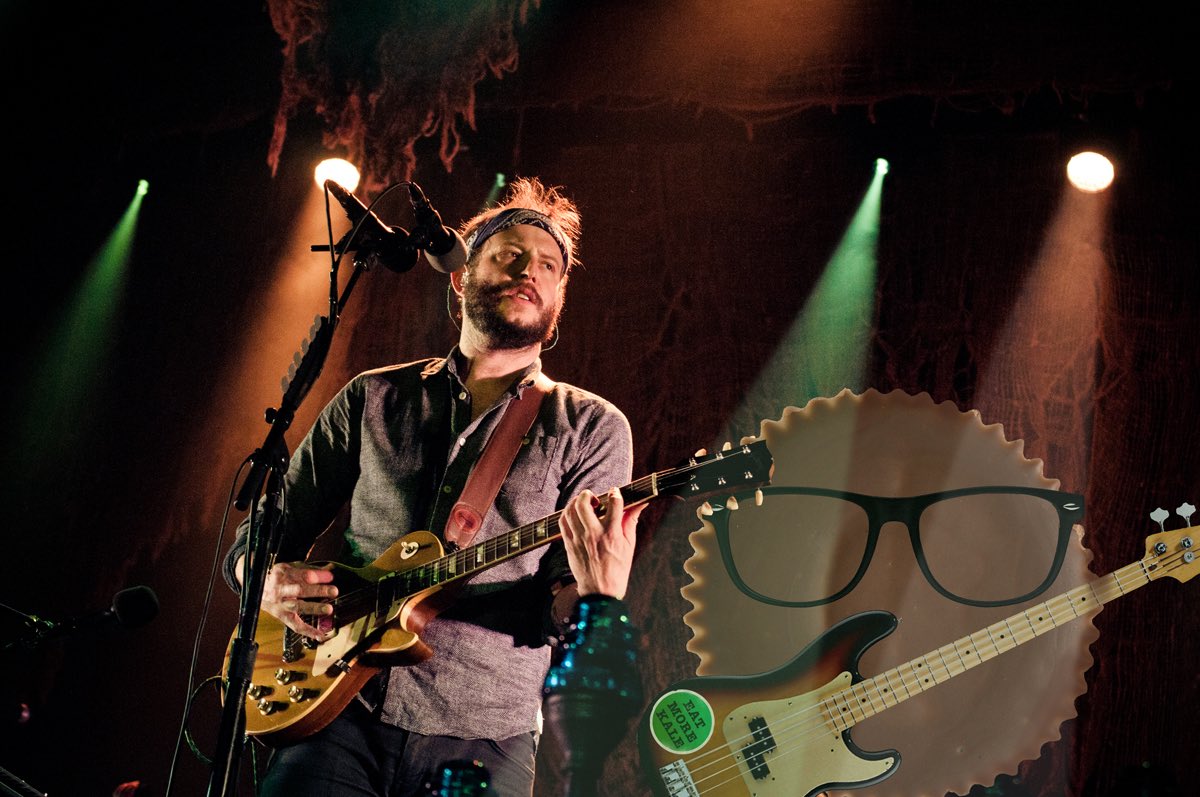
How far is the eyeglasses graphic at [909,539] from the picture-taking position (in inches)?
103

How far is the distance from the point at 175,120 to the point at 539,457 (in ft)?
9.16

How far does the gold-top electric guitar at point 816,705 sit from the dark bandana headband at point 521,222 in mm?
1446

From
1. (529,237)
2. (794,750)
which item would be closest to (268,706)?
(794,750)

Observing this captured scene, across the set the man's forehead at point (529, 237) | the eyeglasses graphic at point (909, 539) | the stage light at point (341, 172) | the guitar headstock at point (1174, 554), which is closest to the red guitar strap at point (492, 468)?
the man's forehead at point (529, 237)

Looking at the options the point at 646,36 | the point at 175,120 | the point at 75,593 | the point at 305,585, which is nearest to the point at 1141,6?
the point at 646,36

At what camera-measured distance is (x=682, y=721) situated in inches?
101

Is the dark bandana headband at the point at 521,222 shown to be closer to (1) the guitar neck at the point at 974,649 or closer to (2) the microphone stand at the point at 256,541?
(2) the microphone stand at the point at 256,541

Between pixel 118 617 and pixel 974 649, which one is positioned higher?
pixel 974 649

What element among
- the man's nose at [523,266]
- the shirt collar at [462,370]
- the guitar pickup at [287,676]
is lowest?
the guitar pickup at [287,676]

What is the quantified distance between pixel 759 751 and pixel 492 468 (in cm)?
104

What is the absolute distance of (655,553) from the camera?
295cm

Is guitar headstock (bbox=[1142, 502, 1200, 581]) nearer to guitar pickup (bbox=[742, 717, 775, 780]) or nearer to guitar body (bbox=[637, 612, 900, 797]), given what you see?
guitar body (bbox=[637, 612, 900, 797])

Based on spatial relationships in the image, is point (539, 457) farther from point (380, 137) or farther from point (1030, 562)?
point (380, 137)

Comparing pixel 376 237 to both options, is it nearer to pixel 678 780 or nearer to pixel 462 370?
pixel 462 370
